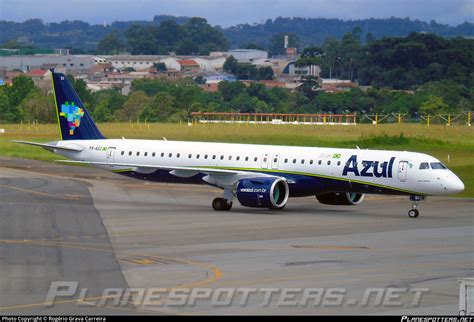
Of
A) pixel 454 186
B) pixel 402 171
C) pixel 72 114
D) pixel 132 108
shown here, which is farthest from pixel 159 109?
pixel 454 186

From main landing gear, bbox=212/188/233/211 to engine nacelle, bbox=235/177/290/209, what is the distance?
3.12ft

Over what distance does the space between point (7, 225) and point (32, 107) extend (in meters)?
99.7

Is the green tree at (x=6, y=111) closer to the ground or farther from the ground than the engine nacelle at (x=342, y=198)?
closer to the ground

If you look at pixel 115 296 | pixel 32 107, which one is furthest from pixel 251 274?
pixel 32 107

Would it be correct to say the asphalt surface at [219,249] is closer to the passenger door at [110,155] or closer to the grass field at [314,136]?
the passenger door at [110,155]

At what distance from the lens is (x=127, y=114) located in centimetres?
17050

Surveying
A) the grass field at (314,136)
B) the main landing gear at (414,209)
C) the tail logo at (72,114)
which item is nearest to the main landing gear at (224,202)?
the main landing gear at (414,209)

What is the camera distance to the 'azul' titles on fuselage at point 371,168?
174 ft

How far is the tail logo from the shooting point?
2520 inches

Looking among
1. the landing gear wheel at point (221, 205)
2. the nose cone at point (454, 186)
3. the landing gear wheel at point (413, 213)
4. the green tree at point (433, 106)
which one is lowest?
the green tree at point (433, 106)

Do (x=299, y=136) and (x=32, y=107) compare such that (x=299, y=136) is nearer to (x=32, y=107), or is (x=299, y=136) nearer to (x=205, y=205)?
(x=205, y=205)

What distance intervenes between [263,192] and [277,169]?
2.32 m

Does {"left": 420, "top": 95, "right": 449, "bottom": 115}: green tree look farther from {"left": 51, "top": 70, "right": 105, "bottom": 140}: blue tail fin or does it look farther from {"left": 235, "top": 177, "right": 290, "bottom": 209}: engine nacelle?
{"left": 235, "top": 177, "right": 290, "bottom": 209}: engine nacelle

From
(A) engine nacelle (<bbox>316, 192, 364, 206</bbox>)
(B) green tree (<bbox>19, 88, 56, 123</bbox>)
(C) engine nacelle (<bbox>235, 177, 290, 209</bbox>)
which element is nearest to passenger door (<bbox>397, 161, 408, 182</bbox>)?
(A) engine nacelle (<bbox>316, 192, 364, 206</bbox>)
